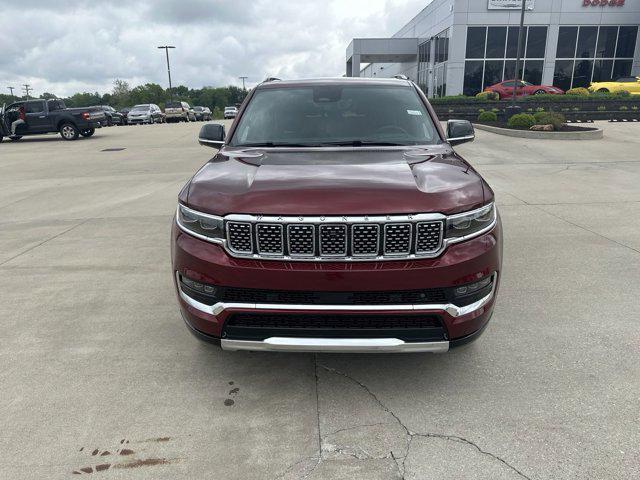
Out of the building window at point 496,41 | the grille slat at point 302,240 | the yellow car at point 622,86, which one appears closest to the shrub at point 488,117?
the yellow car at point 622,86

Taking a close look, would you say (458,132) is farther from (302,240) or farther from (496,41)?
(496,41)

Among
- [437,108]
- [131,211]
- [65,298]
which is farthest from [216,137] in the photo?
[437,108]

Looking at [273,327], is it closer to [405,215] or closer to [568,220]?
[405,215]

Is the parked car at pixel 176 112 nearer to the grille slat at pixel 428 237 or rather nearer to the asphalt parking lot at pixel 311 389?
the asphalt parking lot at pixel 311 389

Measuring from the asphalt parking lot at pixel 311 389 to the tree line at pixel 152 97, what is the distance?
95902 millimetres

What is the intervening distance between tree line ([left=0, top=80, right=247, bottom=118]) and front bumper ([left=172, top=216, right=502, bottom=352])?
97564 mm

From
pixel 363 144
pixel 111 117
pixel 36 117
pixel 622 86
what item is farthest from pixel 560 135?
pixel 111 117

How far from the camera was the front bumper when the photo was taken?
8.28 ft

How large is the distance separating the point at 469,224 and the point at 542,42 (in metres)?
39.3

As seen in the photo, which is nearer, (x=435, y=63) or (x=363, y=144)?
(x=363, y=144)

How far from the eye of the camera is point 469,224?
2.70 m

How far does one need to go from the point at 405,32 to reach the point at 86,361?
56.7 metres

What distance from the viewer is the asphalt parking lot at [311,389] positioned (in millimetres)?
2402

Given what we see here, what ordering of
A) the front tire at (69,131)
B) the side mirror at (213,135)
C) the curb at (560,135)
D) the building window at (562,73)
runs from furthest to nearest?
the building window at (562,73) < the front tire at (69,131) < the curb at (560,135) < the side mirror at (213,135)
